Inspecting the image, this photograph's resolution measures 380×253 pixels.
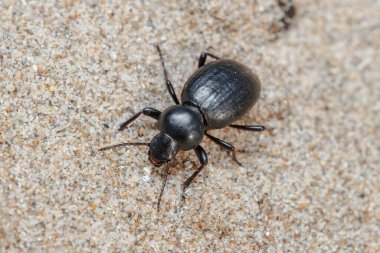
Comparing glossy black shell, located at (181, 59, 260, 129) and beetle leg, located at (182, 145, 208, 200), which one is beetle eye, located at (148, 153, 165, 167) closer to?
beetle leg, located at (182, 145, 208, 200)

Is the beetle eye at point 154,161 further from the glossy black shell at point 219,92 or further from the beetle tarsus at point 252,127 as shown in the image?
the beetle tarsus at point 252,127

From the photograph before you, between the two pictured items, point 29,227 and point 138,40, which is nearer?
point 29,227

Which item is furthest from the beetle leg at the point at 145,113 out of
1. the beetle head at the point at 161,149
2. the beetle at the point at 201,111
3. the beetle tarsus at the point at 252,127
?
the beetle tarsus at the point at 252,127

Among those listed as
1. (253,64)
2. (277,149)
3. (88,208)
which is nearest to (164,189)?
(88,208)

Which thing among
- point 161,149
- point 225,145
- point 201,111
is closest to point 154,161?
point 161,149

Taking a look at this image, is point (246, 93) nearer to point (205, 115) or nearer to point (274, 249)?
point (205, 115)

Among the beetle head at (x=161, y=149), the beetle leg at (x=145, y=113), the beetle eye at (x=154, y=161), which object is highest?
the beetle leg at (x=145, y=113)
